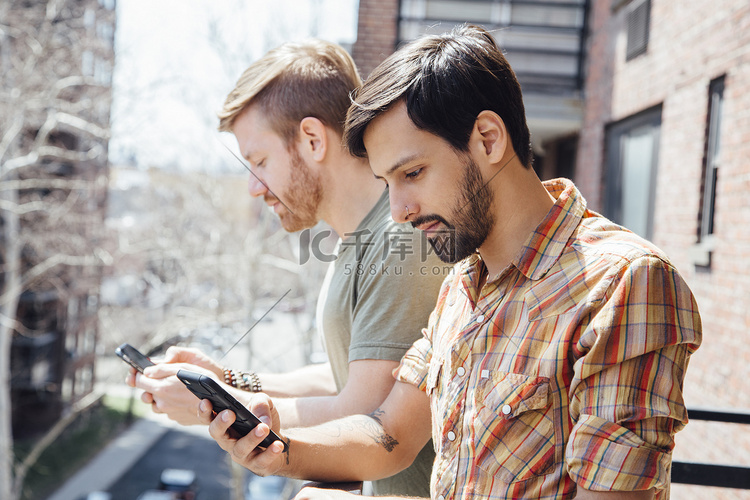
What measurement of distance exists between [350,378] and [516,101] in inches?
30.2

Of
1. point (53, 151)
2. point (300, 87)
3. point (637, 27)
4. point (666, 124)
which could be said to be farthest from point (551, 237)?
point (53, 151)

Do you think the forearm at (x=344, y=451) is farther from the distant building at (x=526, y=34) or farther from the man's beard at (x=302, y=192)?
the distant building at (x=526, y=34)

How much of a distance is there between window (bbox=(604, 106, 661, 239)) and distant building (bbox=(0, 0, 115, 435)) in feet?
28.3

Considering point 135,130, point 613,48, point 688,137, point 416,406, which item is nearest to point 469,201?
point 416,406

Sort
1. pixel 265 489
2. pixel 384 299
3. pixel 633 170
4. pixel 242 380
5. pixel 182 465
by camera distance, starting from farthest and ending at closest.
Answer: pixel 182 465 → pixel 265 489 → pixel 633 170 → pixel 242 380 → pixel 384 299

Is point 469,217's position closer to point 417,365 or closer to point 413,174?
point 413,174

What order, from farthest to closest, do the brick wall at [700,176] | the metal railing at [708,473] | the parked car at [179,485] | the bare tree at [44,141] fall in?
1. the parked car at [179,485]
2. the bare tree at [44,141]
3. the brick wall at [700,176]
4. the metal railing at [708,473]

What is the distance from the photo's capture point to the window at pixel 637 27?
5.21 metres

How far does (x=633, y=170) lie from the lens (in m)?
5.50

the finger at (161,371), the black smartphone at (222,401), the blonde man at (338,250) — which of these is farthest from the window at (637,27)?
the black smartphone at (222,401)

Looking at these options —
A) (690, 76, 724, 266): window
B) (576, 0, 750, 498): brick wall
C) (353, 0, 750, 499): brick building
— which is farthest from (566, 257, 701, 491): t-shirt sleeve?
(690, 76, 724, 266): window

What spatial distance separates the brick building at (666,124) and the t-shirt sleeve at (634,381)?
197 centimetres

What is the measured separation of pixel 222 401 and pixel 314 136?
89cm

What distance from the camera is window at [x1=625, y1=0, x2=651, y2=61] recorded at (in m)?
5.21
